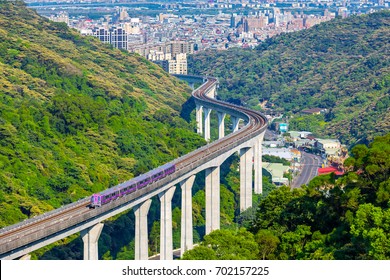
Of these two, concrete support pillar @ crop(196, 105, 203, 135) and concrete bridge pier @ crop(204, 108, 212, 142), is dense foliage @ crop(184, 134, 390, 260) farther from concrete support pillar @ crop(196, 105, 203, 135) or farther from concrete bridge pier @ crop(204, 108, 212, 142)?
concrete support pillar @ crop(196, 105, 203, 135)

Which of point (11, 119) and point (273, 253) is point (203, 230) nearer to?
point (11, 119)

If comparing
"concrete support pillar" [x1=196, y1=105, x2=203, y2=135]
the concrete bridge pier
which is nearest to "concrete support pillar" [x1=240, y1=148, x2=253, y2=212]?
the concrete bridge pier

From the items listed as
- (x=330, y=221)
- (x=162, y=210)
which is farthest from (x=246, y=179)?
(x=330, y=221)

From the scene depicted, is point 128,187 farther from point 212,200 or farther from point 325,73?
point 325,73

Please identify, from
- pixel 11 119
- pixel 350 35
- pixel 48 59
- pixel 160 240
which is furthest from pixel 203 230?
pixel 350 35

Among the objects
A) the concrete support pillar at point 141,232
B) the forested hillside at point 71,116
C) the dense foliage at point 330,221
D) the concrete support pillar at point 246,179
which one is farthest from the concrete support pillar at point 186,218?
the dense foliage at point 330,221

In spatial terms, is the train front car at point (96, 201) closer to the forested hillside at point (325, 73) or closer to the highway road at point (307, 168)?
the highway road at point (307, 168)
